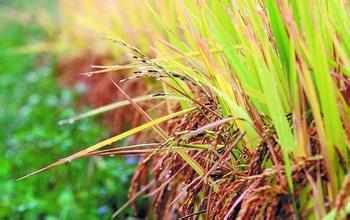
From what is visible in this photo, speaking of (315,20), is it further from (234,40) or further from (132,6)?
(132,6)

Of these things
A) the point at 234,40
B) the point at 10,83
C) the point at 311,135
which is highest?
the point at 234,40

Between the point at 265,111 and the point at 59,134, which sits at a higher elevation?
the point at 265,111

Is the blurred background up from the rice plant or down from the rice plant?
down

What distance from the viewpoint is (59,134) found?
410cm

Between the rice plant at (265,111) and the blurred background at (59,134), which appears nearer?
the rice plant at (265,111)

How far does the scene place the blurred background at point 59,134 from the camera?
10.1 feet

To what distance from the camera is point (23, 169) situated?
3623 mm

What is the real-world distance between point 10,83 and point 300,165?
16.7 ft

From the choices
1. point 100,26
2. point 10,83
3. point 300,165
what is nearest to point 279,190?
point 300,165

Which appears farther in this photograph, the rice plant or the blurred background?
the blurred background

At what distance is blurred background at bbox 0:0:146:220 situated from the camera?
3.08 metres

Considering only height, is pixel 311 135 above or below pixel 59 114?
above

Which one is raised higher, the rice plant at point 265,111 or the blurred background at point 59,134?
the rice plant at point 265,111

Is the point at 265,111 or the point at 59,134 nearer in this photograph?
the point at 265,111
